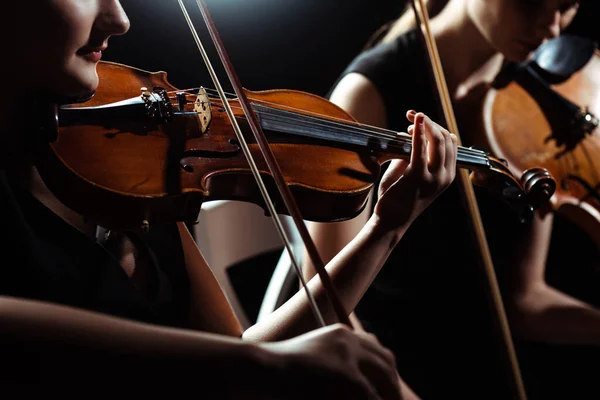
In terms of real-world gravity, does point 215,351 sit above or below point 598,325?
above

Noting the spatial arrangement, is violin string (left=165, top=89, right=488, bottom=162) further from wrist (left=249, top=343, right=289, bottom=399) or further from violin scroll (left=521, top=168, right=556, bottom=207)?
wrist (left=249, top=343, right=289, bottom=399)

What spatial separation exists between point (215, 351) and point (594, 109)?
1107 mm

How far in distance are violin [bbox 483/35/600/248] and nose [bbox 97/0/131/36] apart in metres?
0.69

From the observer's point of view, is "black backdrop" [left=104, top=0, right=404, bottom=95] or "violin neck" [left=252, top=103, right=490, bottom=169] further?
"black backdrop" [left=104, top=0, right=404, bottom=95]

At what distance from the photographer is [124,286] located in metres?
0.63

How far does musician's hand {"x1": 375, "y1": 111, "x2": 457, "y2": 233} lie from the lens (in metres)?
0.71

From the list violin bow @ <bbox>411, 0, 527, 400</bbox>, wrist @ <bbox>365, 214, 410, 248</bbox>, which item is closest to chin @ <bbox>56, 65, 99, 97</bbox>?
wrist @ <bbox>365, 214, 410, 248</bbox>

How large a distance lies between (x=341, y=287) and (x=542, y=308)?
577 millimetres

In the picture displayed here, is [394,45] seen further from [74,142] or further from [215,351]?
[215,351]

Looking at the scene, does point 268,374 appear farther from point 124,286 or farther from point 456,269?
point 456,269

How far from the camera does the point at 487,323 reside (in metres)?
1.11

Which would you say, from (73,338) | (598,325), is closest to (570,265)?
(598,325)

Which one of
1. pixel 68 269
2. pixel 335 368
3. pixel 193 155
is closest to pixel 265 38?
Answer: pixel 193 155

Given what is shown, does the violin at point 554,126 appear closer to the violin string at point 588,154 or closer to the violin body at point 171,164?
the violin string at point 588,154
